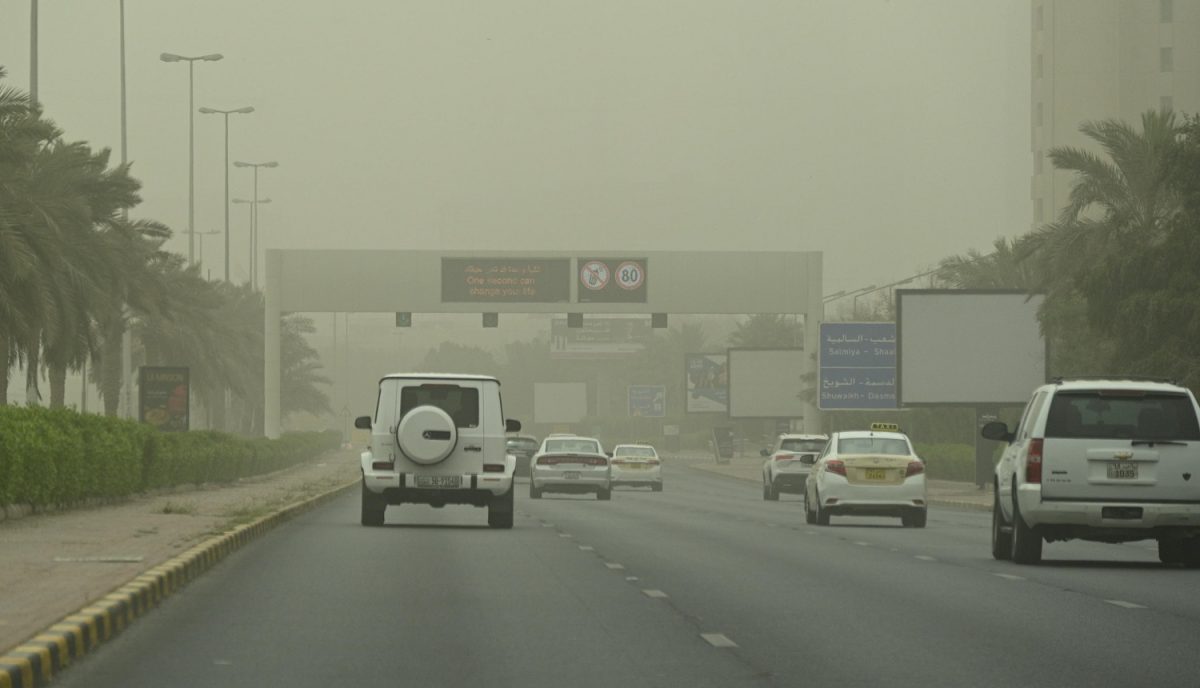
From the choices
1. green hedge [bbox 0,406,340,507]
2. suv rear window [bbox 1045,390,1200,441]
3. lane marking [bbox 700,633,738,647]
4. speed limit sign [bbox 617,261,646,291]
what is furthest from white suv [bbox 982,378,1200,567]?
speed limit sign [bbox 617,261,646,291]

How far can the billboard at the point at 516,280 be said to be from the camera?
261 ft

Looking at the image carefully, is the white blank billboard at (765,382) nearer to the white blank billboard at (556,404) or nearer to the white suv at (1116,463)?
the white blank billboard at (556,404)

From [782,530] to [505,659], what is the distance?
1938cm

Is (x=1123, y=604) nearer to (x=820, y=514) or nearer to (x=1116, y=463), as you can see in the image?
(x=1116, y=463)

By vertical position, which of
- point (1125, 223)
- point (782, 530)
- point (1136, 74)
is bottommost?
point (782, 530)

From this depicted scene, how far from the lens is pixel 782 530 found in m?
31.4

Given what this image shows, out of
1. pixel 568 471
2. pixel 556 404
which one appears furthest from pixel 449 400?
pixel 556 404

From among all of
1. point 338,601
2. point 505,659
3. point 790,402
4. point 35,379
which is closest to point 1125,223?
point 35,379

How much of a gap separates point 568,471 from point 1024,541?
92.2 feet

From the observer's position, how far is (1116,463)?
815 inches

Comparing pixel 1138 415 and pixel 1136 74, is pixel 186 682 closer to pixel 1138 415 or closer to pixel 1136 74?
pixel 1138 415

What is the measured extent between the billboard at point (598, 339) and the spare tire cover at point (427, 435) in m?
141

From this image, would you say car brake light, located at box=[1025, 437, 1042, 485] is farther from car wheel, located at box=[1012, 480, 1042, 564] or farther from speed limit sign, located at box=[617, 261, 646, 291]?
speed limit sign, located at box=[617, 261, 646, 291]

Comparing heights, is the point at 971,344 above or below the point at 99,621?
above
